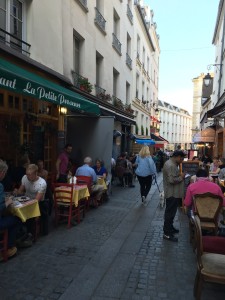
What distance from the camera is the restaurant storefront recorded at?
6.19 metres

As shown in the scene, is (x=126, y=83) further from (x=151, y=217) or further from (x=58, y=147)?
(x=151, y=217)

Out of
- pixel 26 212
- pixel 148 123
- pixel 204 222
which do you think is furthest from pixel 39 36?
pixel 148 123

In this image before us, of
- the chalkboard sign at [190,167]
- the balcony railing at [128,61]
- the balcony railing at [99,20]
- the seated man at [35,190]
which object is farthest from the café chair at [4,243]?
the balcony railing at [128,61]

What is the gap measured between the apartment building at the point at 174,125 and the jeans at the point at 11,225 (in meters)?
58.2

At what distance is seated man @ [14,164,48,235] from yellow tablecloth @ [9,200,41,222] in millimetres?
228

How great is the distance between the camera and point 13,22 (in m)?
7.54

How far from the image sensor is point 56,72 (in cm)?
888

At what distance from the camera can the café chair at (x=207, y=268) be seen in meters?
3.32

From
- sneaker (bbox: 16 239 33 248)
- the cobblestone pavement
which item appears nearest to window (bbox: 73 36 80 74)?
the cobblestone pavement

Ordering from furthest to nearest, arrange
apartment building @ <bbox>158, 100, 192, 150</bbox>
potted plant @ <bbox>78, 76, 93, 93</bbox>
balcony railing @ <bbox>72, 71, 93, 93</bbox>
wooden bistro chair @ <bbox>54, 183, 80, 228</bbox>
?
apartment building @ <bbox>158, 100, 192, 150</bbox> → potted plant @ <bbox>78, 76, 93, 93</bbox> → balcony railing @ <bbox>72, 71, 93, 93</bbox> → wooden bistro chair @ <bbox>54, 183, 80, 228</bbox>

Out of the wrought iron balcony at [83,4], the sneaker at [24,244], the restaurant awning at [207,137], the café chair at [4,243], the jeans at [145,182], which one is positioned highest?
the wrought iron balcony at [83,4]

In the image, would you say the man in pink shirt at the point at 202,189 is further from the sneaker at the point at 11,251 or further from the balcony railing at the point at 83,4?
the balcony railing at the point at 83,4

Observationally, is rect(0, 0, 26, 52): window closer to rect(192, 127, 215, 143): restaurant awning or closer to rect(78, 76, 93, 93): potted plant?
rect(78, 76, 93, 93): potted plant

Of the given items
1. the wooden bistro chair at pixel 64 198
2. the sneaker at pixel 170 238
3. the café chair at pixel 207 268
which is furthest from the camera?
the wooden bistro chair at pixel 64 198
